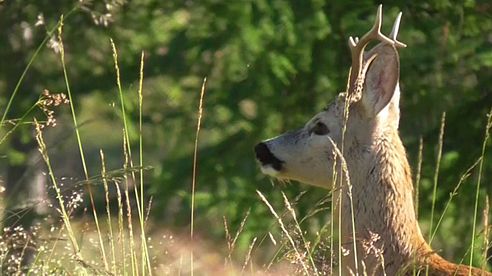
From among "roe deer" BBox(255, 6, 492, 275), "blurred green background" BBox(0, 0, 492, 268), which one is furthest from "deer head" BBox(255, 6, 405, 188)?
"blurred green background" BBox(0, 0, 492, 268)

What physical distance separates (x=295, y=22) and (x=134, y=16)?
1.89 m

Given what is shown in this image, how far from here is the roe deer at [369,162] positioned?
699cm

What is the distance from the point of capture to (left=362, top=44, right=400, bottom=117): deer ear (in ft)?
25.0

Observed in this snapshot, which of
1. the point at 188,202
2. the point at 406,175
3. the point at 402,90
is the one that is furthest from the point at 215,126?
the point at 406,175

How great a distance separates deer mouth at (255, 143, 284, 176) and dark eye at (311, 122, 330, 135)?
233 mm

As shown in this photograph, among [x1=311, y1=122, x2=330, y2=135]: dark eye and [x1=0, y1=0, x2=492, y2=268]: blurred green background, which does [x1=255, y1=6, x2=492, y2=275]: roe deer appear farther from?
[x1=0, y1=0, x2=492, y2=268]: blurred green background

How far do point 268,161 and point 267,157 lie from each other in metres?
0.02

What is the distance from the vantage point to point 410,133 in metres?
12.3

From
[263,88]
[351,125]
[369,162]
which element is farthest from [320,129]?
[263,88]

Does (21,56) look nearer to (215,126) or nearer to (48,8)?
(48,8)

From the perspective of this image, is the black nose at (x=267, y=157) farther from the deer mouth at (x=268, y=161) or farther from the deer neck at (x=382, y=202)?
the deer neck at (x=382, y=202)

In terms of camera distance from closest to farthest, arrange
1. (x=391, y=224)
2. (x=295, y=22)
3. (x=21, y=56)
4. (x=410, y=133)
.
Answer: (x=391, y=224), (x=295, y=22), (x=410, y=133), (x=21, y=56)

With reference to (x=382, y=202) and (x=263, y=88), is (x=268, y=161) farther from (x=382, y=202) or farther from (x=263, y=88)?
(x=263, y=88)

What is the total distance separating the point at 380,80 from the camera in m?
7.67
